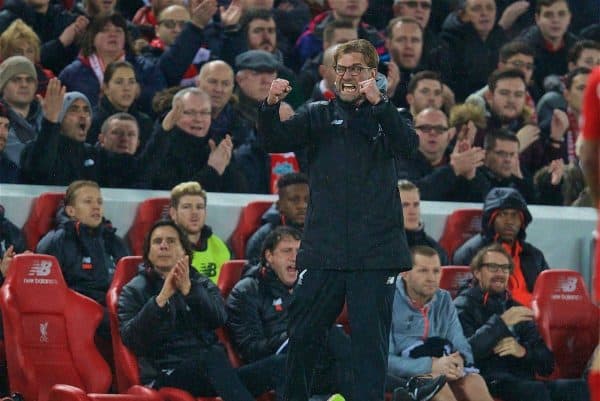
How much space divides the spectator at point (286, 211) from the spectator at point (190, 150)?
794 millimetres

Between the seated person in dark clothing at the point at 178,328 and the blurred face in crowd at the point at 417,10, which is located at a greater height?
the blurred face in crowd at the point at 417,10

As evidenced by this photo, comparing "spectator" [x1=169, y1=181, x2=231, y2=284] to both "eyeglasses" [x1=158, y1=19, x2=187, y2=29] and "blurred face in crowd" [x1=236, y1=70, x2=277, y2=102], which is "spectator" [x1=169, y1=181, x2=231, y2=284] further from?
"eyeglasses" [x1=158, y1=19, x2=187, y2=29]

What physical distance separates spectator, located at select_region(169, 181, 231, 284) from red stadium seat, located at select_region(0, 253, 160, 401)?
0.83 m

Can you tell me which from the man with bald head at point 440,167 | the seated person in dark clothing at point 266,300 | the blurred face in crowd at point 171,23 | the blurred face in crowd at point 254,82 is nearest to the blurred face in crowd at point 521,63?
the man with bald head at point 440,167

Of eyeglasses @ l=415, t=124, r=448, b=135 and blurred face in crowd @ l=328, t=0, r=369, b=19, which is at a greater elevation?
blurred face in crowd @ l=328, t=0, r=369, b=19

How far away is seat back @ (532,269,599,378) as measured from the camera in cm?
1051

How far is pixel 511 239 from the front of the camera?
11016mm

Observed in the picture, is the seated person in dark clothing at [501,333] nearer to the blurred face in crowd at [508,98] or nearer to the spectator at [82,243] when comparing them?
the spectator at [82,243]

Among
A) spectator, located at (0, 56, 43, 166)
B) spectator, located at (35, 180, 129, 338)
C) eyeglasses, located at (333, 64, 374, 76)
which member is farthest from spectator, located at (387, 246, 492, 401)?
spectator, located at (0, 56, 43, 166)

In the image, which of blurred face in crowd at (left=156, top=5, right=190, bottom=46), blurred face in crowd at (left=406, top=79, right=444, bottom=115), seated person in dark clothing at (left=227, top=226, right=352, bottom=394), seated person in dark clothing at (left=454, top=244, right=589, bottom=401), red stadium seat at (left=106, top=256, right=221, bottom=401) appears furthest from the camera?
blurred face in crowd at (left=156, top=5, right=190, bottom=46)

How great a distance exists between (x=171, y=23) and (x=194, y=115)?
1852mm

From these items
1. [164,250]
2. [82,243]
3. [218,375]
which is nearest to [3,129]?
[82,243]

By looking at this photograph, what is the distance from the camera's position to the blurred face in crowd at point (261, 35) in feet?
42.9

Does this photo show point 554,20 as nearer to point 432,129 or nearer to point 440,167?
point 432,129
